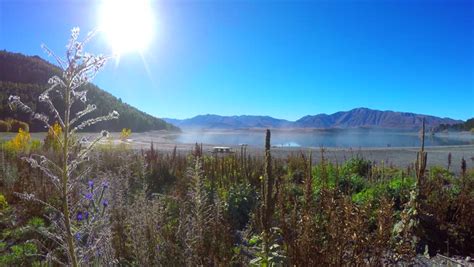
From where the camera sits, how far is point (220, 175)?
359 inches

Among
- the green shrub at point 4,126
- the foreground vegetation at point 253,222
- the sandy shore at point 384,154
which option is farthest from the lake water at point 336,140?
the foreground vegetation at point 253,222

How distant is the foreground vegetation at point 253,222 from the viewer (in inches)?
90.5

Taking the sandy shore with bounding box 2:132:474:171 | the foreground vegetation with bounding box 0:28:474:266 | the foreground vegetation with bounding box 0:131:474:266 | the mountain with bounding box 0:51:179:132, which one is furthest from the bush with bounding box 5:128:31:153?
the mountain with bounding box 0:51:179:132

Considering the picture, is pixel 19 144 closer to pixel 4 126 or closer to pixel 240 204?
pixel 240 204

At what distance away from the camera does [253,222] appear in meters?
4.42

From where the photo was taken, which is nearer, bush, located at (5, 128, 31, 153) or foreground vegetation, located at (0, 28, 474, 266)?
foreground vegetation, located at (0, 28, 474, 266)

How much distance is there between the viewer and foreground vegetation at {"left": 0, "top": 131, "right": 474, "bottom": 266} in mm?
2299

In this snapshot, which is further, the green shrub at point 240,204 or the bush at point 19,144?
the bush at point 19,144

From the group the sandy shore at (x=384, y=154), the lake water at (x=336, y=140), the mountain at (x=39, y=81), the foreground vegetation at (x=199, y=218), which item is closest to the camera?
the foreground vegetation at (x=199, y=218)

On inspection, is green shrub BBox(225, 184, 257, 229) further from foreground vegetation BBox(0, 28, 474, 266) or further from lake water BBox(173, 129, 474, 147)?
lake water BBox(173, 129, 474, 147)

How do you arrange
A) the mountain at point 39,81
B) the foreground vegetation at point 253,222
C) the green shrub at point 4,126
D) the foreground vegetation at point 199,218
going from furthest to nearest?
the mountain at point 39,81 → the green shrub at point 4,126 → the foreground vegetation at point 253,222 → the foreground vegetation at point 199,218

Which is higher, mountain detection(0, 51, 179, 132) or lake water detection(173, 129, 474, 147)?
mountain detection(0, 51, 179, 132)

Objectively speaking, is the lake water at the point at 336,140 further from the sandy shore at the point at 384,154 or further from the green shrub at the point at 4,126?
the green shrub at the point at 4,126

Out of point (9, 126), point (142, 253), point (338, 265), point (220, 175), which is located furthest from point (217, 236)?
point (9, 126)
